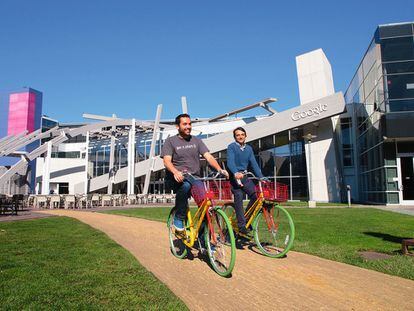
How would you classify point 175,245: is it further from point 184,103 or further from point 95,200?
point 184,103

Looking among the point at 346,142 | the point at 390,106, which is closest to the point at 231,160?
the point at 390,106

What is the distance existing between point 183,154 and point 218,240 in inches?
52.3

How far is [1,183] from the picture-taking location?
34.4 metres

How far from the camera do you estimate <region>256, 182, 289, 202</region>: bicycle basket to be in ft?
18.6

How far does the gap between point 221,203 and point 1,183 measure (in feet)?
112

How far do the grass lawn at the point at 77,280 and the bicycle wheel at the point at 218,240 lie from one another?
2.76 feet

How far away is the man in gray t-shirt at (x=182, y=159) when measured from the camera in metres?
5.15

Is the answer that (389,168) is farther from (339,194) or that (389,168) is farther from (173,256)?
(173,256)

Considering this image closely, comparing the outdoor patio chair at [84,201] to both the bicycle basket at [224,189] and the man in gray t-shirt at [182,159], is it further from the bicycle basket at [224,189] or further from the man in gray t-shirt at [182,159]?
the man in gray t-shirt at [182,159]

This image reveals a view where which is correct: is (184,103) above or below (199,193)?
above

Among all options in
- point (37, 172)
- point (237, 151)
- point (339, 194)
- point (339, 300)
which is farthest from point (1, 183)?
point (339, 300)

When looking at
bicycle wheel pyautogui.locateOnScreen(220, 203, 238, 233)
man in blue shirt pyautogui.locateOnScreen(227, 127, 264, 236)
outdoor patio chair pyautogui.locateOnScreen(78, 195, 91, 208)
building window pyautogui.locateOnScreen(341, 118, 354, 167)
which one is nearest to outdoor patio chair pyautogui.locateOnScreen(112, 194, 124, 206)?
outdoor patio chair pyautogui.locateOnScreen(78, 195, 91, 208)

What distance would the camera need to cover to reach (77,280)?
4.19 meters

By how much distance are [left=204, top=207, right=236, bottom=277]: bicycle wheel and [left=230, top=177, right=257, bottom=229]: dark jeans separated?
1.14m
